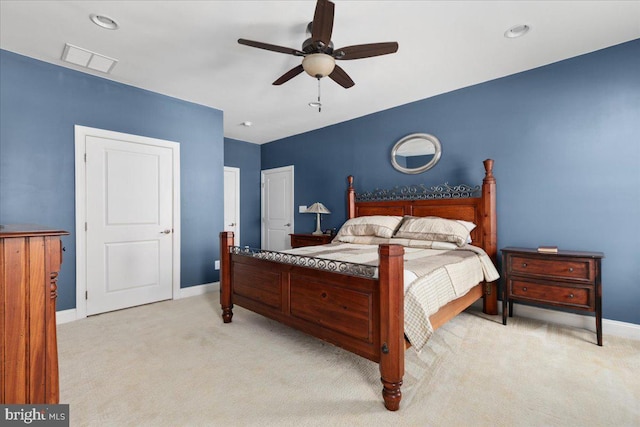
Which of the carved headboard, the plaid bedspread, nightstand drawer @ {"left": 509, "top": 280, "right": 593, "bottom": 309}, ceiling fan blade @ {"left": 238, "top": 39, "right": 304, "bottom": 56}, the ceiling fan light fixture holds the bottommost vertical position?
nightstand drawer @ {"left": 509, "top": 280, "right": 593, "bottom": 309}

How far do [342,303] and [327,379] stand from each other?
20.3 inches

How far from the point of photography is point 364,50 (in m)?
2.15

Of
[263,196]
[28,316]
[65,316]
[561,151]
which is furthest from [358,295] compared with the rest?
[263,196]

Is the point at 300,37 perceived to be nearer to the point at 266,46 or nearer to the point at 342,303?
the point at 266,46

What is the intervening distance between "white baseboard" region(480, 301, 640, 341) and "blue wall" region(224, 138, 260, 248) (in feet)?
15.4

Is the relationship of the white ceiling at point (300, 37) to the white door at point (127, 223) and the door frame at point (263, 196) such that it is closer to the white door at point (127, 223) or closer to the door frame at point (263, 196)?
the white door at point (127, 223)

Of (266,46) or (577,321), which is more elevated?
(266,46)

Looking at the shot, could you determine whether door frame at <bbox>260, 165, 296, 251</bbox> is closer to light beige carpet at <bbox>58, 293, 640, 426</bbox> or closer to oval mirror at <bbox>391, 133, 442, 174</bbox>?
oval mirror at <bbox>391, 133, 442, 174</bbox>

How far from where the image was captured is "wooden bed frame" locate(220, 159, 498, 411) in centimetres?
167

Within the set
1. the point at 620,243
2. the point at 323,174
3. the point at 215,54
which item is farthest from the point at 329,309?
the point at 323,174

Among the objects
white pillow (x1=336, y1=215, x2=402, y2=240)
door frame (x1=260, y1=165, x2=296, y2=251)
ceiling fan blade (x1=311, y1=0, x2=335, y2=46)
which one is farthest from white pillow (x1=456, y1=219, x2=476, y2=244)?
door frame (x1=260, y1=165, x2=296, y2=251)

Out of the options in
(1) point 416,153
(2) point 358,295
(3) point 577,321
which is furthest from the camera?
(1) point 416,153

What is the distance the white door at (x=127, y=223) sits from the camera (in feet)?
10.7

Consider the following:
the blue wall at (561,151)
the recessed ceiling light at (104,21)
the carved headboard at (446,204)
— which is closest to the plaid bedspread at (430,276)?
the carved headboard at (446,204)
